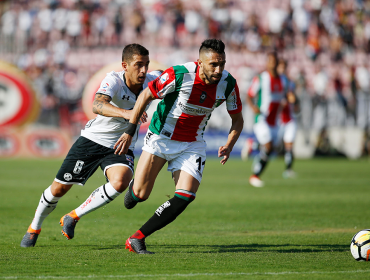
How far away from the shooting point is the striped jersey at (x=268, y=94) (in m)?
13.0

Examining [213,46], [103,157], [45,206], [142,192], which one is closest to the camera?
[213,46]

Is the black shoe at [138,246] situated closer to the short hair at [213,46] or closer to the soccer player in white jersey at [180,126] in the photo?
the soccer player in white jersey at [180,126]

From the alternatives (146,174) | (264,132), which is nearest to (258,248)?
(146,174)

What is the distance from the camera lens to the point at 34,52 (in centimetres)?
2461

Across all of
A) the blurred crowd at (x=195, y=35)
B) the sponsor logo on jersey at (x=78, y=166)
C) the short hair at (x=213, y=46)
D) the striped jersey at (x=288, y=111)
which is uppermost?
the blurred crowd at (x=195, y=35)

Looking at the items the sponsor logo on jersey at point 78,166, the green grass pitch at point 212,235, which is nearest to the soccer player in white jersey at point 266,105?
the green grass pitch at point 212,235

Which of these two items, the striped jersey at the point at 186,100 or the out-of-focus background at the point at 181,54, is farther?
the out-of-focus background at the point at 181,54

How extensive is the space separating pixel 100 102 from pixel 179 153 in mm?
1014

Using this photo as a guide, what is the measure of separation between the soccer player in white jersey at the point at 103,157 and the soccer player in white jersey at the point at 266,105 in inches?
270

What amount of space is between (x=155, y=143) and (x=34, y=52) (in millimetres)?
20403

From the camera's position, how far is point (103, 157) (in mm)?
6109

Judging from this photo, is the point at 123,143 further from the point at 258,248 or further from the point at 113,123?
the point at 258,248

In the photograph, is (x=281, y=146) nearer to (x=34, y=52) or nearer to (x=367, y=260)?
(x=34, y=52)

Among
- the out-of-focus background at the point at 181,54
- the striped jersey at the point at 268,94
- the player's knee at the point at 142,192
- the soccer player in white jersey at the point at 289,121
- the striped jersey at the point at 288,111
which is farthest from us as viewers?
the out-of-focus background at the point at 181,54
